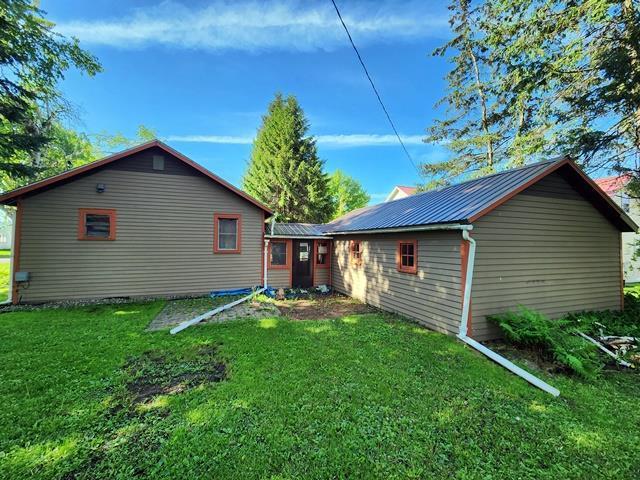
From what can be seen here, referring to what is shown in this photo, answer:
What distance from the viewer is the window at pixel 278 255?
11516 mm

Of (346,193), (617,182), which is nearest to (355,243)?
(617,182)

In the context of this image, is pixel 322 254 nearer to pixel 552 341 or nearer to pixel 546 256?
pixel 546 256

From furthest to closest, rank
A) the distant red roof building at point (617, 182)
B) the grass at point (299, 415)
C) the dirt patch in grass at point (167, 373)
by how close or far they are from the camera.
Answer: the distant red roof building at point (617, 182), the dirt patch in grass at point (167, 373), the grass at point (299, 415)

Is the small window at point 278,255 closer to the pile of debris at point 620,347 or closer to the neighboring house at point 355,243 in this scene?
the neighboring house at point 355,243

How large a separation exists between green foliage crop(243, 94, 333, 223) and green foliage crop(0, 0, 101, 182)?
13.0 meters

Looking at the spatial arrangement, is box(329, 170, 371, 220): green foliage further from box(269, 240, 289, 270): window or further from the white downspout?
the white downspout

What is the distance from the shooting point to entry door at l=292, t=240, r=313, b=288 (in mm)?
11914

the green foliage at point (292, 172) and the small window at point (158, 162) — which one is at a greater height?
the green foliage at point (292, 172)

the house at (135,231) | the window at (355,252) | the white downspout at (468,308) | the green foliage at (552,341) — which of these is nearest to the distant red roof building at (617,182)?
the green foliage at (552,341)

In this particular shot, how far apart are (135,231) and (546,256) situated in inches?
468

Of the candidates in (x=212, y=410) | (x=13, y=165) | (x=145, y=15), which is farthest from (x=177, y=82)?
(x=212, y=410)

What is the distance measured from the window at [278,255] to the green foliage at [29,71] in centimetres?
935

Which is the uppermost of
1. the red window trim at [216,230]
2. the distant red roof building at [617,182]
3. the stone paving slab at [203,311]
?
the distant red roof building at [617,182]

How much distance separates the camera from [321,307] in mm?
8820
